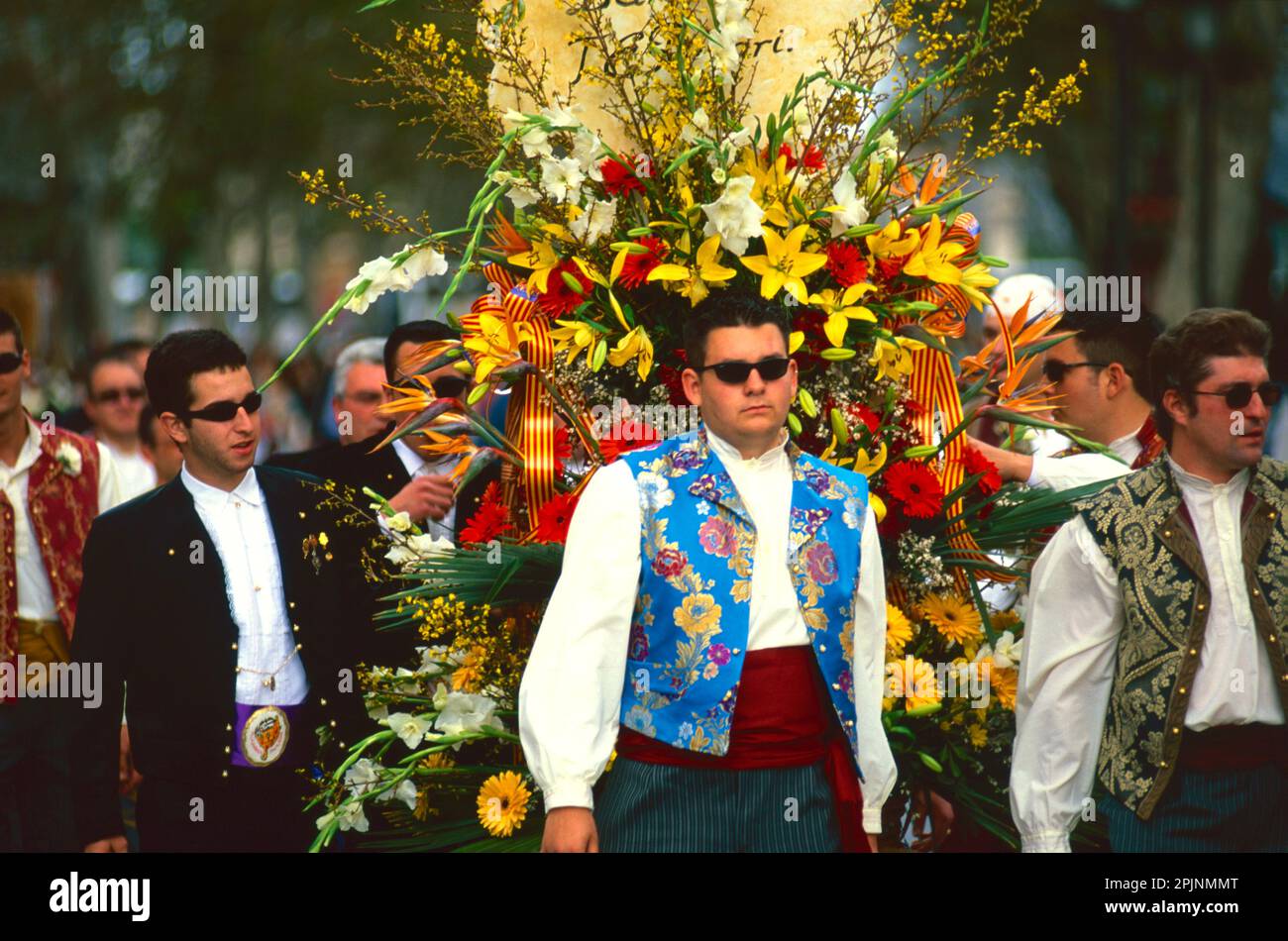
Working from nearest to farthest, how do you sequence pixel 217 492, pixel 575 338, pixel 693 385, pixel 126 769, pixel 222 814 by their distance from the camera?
pixel 693 385 → pixel 575 338 → pixel 222 814 → pixel 217 492 → pixel 126 769

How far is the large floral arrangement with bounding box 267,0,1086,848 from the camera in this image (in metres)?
5.15

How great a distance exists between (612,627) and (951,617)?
122 centimetres

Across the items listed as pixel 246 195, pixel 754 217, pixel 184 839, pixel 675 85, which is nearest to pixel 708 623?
pixel 754 217

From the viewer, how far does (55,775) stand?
22.1 ft

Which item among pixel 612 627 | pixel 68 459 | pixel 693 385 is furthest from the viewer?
pixel 68 459

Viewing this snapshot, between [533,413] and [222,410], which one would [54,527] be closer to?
[222,410]

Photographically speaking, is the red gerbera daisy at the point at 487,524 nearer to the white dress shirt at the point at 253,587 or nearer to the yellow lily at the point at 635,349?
the yellow lily at the point at 635,349

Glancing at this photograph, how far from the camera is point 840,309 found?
5195 millimetres

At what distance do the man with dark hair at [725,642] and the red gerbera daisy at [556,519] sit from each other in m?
0.50

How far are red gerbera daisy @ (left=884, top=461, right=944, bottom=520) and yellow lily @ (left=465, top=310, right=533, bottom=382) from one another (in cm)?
105

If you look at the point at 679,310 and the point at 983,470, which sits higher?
the point at 679,310

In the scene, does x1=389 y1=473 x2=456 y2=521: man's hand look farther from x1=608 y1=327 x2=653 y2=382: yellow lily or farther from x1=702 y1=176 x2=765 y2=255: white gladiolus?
x1=702 y1=176 x2=765 y2=255: white gladiolus

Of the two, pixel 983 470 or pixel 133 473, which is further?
pixel 133 473

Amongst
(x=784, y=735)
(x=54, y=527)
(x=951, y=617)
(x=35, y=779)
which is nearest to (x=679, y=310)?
(x=951, y=617)
